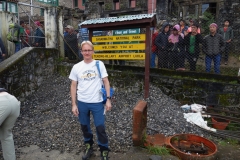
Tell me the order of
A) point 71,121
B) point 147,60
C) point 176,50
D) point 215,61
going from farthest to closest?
1. point 176,50
2. point 215,61
3. point 147,60
4. point 71,121

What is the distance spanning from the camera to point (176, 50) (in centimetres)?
699

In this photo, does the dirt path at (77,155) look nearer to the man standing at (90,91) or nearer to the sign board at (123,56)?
the man standing at (90,91)

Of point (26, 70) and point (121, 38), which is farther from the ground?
point (121, 38)

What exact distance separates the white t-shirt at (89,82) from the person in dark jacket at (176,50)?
4228mm

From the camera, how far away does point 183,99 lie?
6113mm

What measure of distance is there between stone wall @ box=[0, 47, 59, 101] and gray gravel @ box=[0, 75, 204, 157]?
0.38 m

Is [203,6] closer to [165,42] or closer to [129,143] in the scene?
[165,42]

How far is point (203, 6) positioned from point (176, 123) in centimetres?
1171

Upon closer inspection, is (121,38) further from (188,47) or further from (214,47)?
(214,47)

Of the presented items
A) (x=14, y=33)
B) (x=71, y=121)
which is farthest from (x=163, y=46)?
(x=14, y=33)

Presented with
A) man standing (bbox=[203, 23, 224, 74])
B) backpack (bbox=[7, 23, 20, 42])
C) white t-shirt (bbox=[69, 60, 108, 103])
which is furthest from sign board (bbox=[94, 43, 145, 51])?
backpack (bbox=[7, 23, 20, 42])

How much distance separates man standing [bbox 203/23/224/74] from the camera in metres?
6.45

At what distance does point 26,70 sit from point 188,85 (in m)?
4.96

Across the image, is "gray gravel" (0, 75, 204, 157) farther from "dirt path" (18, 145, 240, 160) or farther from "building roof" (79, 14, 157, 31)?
"building roof" (79, 14, 157, 31)
